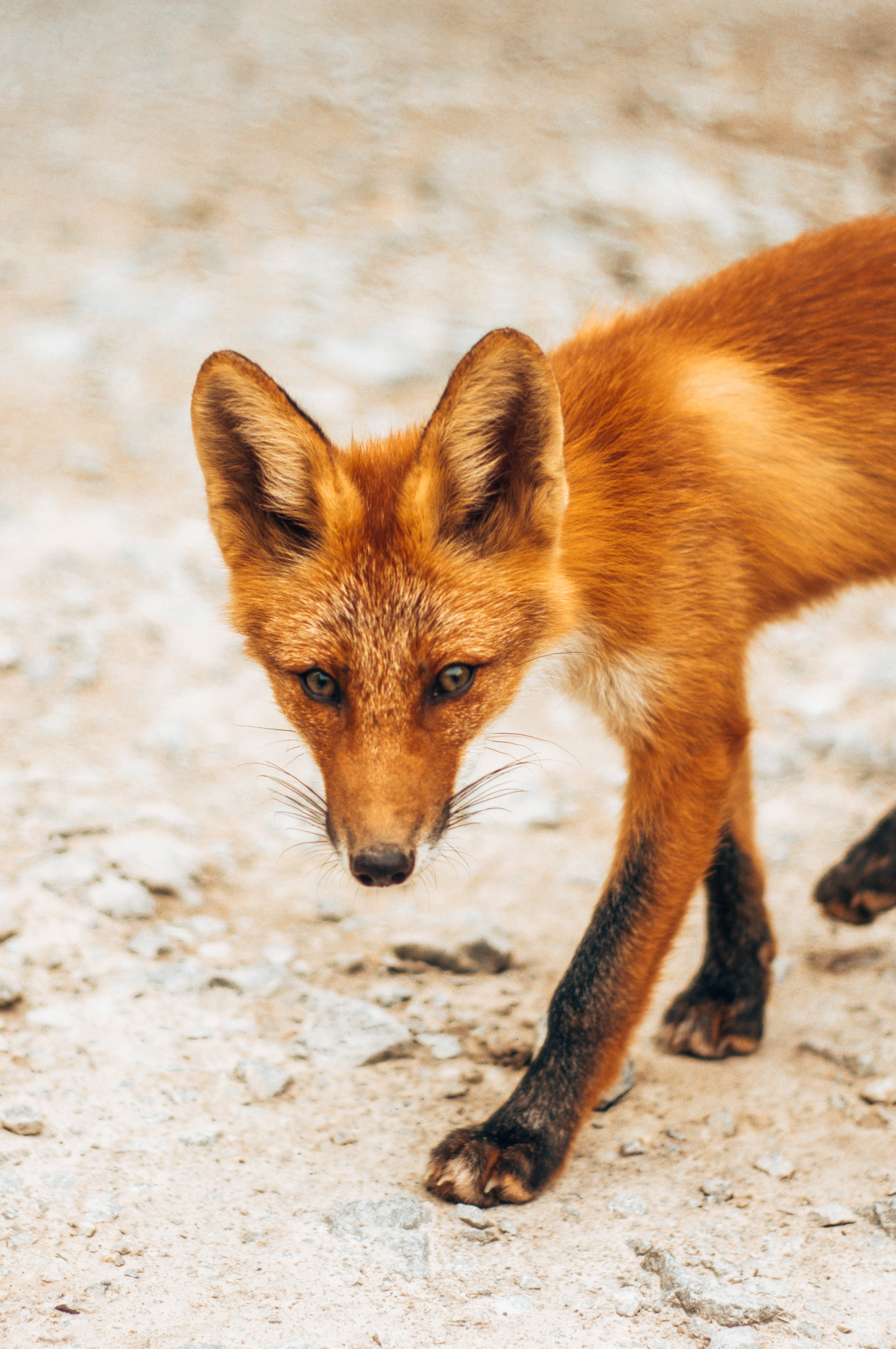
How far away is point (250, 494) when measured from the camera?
3439 millimetres

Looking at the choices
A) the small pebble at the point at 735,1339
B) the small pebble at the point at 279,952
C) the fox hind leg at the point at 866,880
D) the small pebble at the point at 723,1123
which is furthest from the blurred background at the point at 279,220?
the small pebble at the point at 735,1339

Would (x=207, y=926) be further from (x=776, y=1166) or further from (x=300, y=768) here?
(x=776, y=1166)

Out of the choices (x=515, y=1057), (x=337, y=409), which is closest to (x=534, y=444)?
(x=515, y=1057)

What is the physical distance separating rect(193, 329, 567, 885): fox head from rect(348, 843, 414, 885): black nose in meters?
0.03

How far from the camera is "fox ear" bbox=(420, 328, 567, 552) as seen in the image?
304 cm

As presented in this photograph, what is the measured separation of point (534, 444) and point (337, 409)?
164 inches

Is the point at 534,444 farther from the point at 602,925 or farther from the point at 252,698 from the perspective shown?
the point at 252,698

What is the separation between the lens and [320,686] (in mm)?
3148


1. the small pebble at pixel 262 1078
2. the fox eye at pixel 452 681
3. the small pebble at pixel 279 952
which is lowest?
the small pebble at pixel 279 952

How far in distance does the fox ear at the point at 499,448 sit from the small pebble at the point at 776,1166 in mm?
1837

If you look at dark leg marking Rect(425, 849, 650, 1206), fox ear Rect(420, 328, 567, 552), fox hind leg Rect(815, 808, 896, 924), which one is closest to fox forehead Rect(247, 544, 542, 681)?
fox ear Rect(420, 328, 567, 552)

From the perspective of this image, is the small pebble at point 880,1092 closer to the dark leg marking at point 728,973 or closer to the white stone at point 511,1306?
the dark leg marking at point 728,973

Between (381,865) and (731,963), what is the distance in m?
1.83

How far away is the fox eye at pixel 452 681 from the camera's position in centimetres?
311
